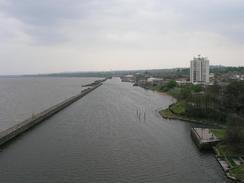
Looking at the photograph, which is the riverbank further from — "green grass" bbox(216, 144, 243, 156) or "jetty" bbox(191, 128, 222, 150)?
"green grass" bbox(216, 144, 243, 156)

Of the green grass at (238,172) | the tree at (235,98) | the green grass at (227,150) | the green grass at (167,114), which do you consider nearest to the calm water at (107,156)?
the green grass at (238,172)

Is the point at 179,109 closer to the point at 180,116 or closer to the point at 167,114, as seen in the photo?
the point at 167,114

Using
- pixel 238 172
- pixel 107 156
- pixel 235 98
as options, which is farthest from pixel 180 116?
pixel 238 172

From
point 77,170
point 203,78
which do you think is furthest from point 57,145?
point 203,78

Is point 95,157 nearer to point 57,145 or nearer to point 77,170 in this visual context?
point 77,170

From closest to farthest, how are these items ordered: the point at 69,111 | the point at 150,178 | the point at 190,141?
the point at 150,178, the point at 190,141, the point at 69,111

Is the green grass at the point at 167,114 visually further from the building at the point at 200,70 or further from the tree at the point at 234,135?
the building at the point at 200,70

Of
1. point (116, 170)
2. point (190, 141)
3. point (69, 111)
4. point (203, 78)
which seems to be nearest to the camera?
point (116, 170)
